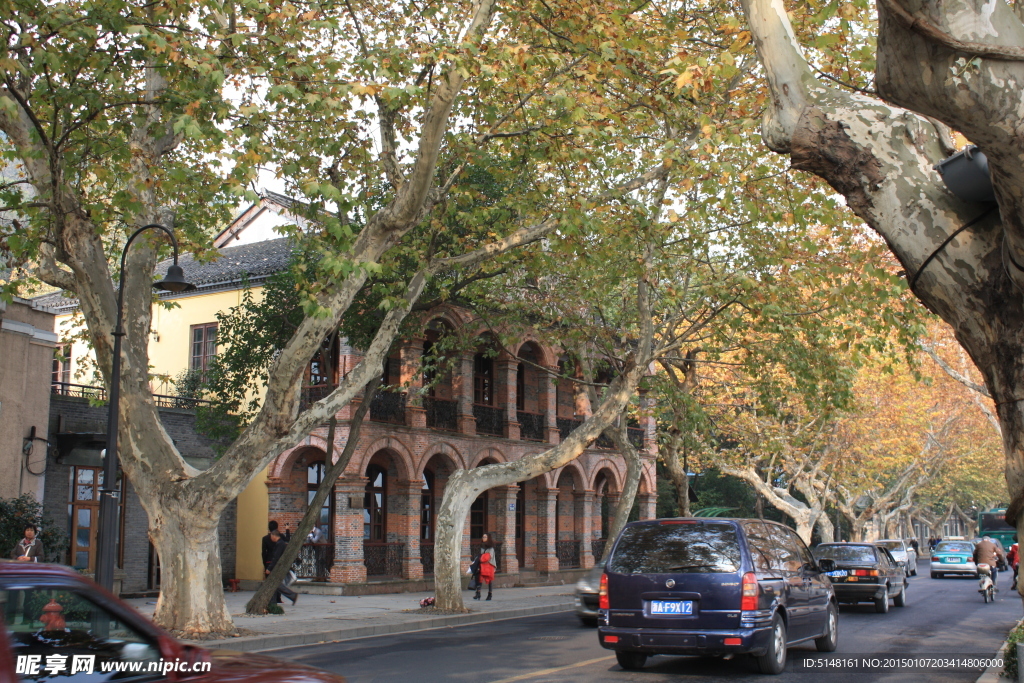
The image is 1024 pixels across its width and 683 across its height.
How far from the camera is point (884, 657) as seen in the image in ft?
39.4

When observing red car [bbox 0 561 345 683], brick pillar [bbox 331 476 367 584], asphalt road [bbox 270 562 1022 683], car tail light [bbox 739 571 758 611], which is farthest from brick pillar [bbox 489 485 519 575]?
red car [bbox 0 561 345 683]

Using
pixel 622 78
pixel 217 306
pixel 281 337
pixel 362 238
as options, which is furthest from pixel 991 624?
pixel 217 306

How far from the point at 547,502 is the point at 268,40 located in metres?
22.0

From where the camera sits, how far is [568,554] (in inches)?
1315

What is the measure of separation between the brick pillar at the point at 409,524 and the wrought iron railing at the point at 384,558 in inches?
6.6

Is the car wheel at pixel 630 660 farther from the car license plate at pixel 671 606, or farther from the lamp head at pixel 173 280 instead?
the lamp head at pixel 173 280

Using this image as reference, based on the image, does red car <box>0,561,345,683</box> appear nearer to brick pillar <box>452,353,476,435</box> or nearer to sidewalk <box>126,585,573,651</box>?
sidewalk <box>126,585,573,651</box>

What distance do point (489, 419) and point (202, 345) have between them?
28.8 ft

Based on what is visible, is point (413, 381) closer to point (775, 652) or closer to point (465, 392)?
point (465, 392)

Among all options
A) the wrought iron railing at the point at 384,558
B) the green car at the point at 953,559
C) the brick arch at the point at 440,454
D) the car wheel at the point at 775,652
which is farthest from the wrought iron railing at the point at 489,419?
the green car at the point at 953,559

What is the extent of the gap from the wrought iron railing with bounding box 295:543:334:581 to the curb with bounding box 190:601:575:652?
261 inches

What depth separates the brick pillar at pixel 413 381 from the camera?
2555cm

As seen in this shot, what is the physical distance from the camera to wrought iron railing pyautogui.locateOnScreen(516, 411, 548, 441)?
31.2 m

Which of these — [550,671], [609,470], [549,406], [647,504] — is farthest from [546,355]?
[550,671]
